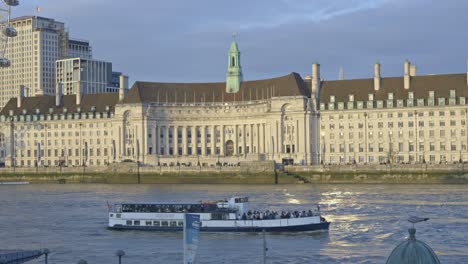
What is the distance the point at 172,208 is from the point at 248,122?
275ft

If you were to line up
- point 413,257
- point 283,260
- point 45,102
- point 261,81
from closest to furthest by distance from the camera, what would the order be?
point 413,257
point 283,260
point 261,81
point 45,102

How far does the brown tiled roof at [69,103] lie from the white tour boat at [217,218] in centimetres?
9078

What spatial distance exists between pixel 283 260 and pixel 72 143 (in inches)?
4408

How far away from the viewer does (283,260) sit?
4072 centimetres

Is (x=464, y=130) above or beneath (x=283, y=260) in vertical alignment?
above

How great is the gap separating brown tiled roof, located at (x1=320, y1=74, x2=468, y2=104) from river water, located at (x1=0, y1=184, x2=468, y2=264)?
140ft

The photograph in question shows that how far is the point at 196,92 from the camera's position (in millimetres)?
145250

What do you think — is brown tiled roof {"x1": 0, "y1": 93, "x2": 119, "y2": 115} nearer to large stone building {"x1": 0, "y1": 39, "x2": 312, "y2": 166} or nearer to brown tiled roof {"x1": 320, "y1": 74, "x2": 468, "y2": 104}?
large stone building {"x1": 0, "y1": 39, "x2": 312, "y2": 166}

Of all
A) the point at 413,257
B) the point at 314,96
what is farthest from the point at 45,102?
the point at 413,257

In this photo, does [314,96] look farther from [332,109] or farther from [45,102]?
[45,102]

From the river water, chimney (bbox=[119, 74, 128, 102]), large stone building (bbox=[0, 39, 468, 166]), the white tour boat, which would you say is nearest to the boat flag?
the river water

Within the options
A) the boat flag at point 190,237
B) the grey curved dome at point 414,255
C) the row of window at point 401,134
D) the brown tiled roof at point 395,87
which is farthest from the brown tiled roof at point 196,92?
the grey curved dome at point 414,255

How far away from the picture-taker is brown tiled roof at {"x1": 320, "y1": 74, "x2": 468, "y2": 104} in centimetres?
12138

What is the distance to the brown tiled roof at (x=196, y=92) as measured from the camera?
140500 millimetres
